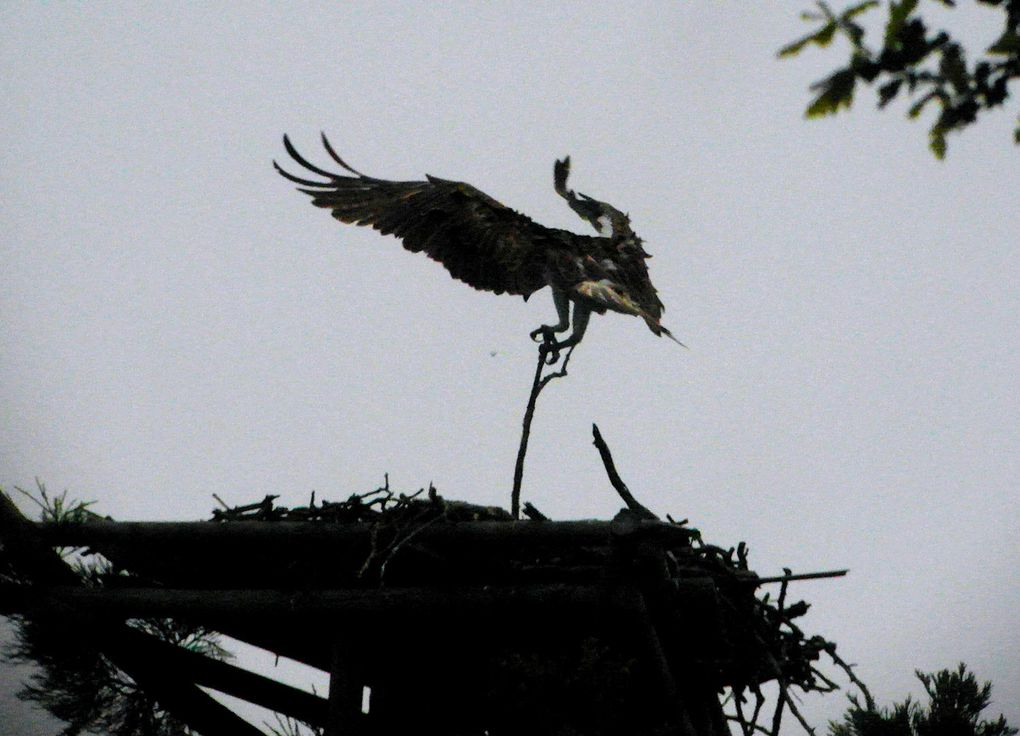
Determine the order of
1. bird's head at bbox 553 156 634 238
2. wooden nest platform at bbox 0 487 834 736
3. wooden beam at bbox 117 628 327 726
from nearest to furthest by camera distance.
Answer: wooden nest platform at bbox 0 487 834 736
wooden beam at bbox 117 628 327 726
bird's head at bbox 553 156 634 238

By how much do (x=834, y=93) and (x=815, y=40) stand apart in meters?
0.10

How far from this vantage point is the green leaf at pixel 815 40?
1.36m

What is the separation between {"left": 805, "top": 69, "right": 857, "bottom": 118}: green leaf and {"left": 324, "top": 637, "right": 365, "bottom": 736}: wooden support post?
2.87m

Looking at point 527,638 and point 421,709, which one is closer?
point 527,638

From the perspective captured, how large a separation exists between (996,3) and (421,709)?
369 centimetres

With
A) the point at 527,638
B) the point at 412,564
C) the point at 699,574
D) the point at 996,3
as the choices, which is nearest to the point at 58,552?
the point at 412,564

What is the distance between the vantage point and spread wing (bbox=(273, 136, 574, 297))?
5168mm

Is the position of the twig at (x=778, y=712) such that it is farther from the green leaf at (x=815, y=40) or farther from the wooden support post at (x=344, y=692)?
the green leaf at (x=815, y=40)

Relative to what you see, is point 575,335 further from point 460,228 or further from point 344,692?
point 344,692

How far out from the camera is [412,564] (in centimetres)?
352

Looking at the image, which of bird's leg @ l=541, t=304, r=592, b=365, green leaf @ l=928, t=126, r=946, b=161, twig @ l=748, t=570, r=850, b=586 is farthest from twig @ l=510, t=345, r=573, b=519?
green leaf @ l=928, t=126, r=946, b=161

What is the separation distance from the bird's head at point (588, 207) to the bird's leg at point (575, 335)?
3.88 ft

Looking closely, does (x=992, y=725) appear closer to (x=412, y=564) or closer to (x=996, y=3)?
(x=412, y=564)

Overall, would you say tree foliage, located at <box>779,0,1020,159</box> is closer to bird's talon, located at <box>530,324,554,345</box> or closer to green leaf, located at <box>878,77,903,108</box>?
green leaf, located at <box>878,77,903,108</box>
